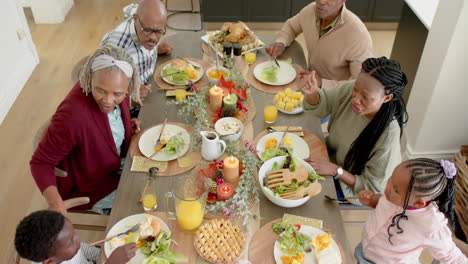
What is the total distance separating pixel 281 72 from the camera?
245cm

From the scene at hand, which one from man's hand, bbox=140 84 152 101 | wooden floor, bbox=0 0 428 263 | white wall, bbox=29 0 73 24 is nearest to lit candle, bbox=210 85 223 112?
man's hand, bbox=140 84 152 101

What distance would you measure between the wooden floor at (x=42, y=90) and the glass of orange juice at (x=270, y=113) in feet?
3.37

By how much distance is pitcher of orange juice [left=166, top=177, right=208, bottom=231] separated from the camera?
152 cm

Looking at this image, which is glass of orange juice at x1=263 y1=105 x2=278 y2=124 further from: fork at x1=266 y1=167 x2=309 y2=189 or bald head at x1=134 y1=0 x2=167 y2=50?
bald head at x1=134 y1=0 x2=167 y2=50

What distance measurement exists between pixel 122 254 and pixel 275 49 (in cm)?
167

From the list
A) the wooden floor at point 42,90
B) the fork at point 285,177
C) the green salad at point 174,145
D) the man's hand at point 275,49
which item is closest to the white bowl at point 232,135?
the green salad at point 174,145

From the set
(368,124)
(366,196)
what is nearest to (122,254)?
(366,196)

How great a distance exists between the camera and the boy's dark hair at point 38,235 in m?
1.31

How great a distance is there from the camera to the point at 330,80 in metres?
2.66

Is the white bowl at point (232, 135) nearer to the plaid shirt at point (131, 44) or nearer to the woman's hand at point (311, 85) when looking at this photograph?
the woman's hand at point (311, 85)

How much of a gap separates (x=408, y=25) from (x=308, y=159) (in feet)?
6.70

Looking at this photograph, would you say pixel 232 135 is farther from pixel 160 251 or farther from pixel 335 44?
pixel 335 44

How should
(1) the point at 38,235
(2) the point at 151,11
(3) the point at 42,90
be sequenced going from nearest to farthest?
(1) the point at 38,235 < (2) the point at 151,11 < (3) the point at 42,90

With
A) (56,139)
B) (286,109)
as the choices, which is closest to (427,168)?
(286,109)
